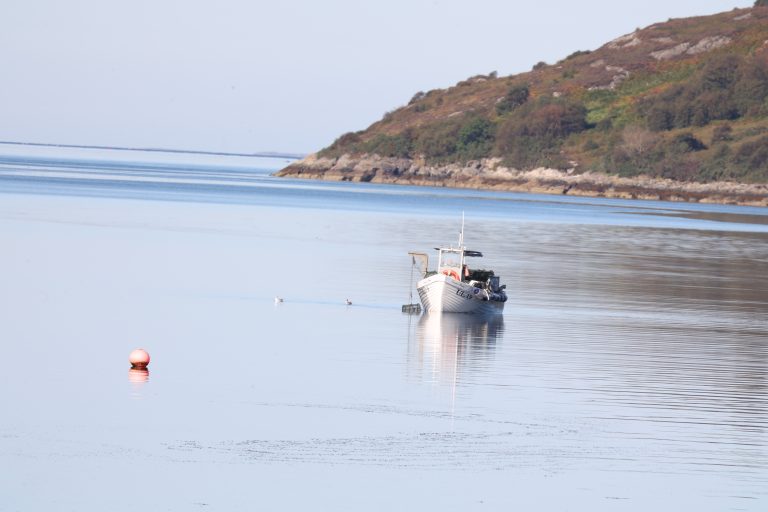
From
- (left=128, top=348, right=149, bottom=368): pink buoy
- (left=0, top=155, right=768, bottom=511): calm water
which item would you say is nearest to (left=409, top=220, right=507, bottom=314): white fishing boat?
(left=0, top=155, right=768, bottom=511): calm water

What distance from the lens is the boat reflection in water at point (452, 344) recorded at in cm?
3428

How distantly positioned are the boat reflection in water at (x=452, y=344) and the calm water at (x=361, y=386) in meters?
0.15

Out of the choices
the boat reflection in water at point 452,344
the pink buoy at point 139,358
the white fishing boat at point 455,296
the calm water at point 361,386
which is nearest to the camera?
the calm water at point 361,386

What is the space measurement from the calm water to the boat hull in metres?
1.07

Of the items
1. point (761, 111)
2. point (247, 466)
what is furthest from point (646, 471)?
point (761, 111)

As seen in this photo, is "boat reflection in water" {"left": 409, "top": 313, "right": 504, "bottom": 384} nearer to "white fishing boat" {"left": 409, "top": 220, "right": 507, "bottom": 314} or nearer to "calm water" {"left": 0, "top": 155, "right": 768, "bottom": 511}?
"calm water" {"left": 0, "top": 155, "right": 768, "bottom": 511}

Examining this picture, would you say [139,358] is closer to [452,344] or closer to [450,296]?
[452,344]

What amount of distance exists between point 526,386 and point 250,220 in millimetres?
68060

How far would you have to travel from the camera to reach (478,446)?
83.6 ft

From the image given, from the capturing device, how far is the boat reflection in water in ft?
112

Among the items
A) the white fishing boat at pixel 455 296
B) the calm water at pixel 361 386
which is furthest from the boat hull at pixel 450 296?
the calm water at pixel 361 386

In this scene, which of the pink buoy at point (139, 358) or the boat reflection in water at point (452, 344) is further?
the boat reflection in water at point (452, 344)

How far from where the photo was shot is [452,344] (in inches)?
1549

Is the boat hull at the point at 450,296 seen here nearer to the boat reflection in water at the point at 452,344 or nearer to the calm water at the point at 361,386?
the boat reflection in water at the point at 452,344
